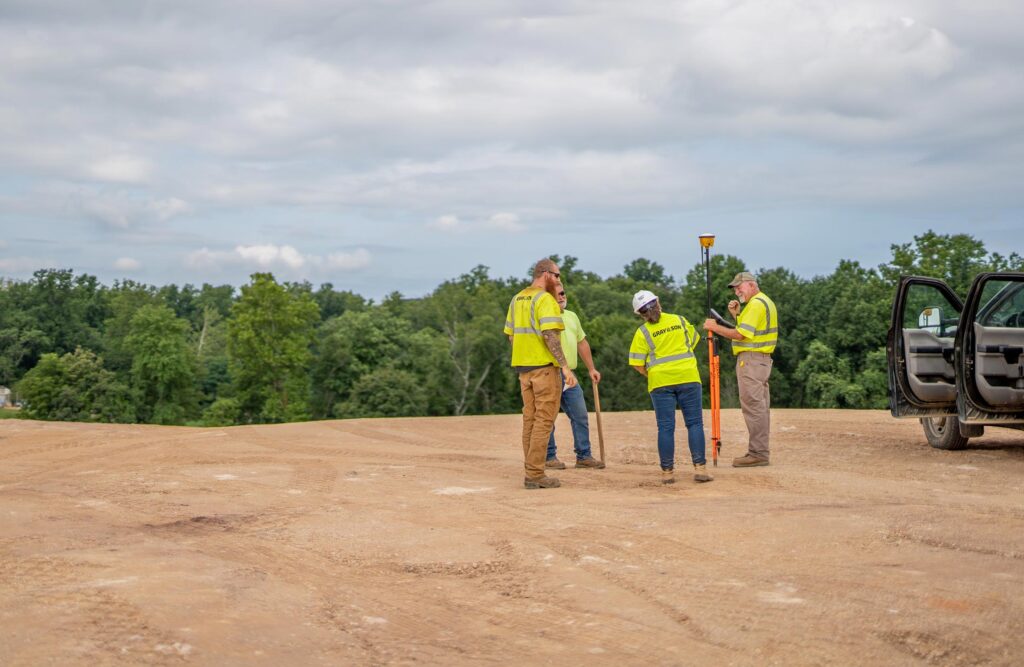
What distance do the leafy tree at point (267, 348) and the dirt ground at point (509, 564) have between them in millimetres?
50637

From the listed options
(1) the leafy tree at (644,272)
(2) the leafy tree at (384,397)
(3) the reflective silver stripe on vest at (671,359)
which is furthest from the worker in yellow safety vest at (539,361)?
Result: (1) the leafy tree at (644,272)

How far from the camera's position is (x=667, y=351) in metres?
9.31

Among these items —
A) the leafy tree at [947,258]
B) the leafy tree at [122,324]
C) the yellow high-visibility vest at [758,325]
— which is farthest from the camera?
the leafy tree at [122,324]

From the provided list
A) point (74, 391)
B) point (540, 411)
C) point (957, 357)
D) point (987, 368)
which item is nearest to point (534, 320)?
point (540, 411)

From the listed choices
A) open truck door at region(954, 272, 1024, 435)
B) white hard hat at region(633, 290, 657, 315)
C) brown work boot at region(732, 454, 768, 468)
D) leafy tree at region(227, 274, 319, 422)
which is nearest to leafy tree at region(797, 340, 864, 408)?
leafy tree at region(227, 274, 319, 422)

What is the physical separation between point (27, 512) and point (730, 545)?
18.0 ft

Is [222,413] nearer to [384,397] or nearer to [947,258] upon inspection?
[384,397]

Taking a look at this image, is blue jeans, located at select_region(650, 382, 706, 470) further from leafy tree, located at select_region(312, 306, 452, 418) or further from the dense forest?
leafy tree, located at select_region(312, 306, 452, 418)

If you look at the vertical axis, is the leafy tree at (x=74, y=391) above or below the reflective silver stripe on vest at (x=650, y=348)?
below

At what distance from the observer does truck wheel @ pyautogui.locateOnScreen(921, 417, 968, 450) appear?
1154cm

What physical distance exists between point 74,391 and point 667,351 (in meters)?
52.9

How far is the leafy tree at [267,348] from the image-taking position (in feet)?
200

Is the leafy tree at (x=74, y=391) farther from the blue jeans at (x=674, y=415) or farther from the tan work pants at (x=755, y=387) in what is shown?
the blue jeans at (x=674, y=415)

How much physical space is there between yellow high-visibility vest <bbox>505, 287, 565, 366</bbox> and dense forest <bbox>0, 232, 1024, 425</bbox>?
4038 cm
